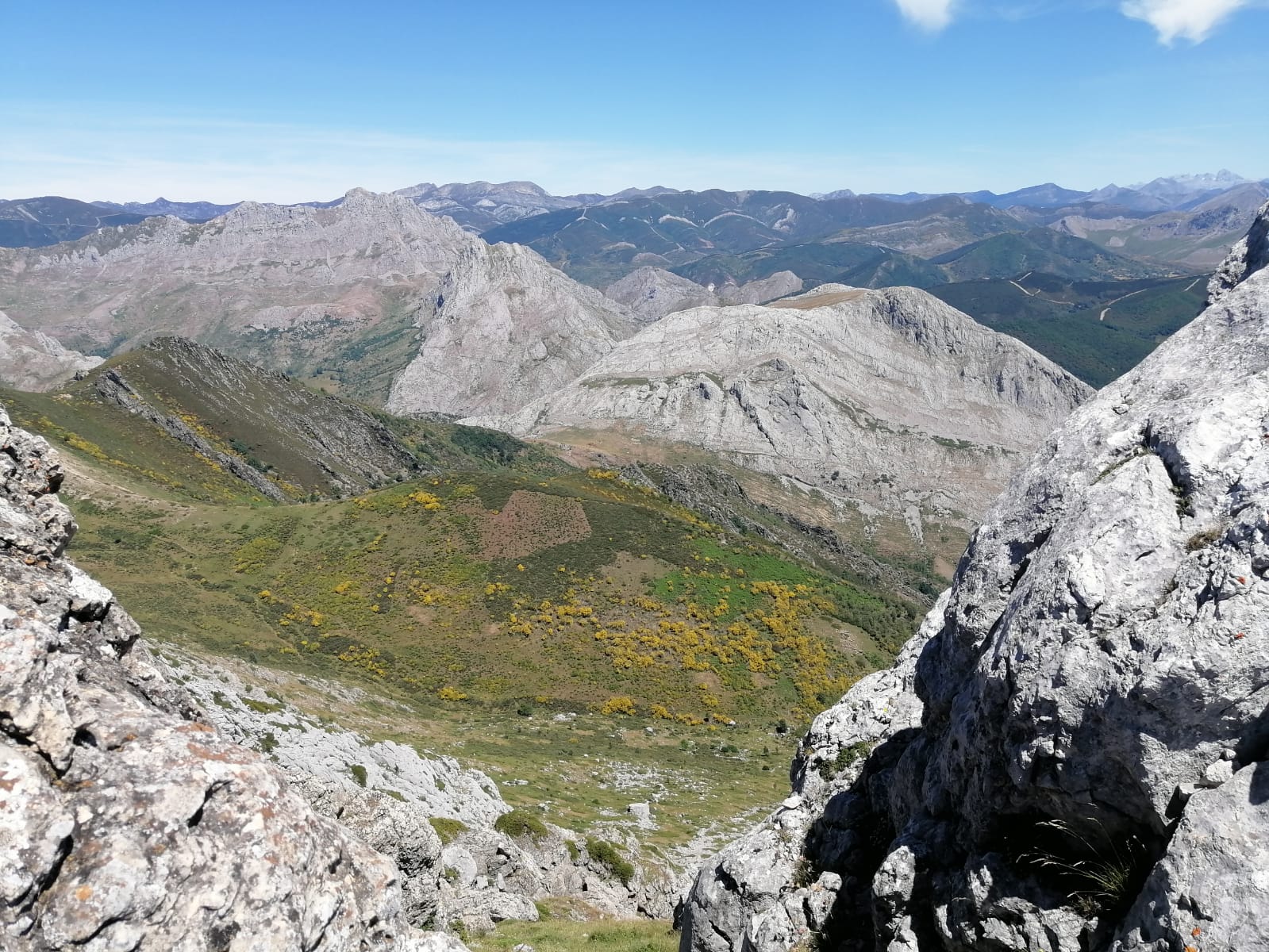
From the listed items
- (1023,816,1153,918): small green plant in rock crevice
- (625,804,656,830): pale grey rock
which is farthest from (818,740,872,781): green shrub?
(625,804,656,830): pale grey rock

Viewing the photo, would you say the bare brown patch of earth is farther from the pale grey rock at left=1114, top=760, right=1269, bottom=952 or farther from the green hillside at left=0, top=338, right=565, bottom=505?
the pale grey rock at left=1114, top=760, right=1269, bottom=952

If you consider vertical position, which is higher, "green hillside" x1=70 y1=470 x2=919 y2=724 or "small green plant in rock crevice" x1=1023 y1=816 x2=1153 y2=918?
"small green plant in rock crevice" x1=1023 y1=816 x2=1153 y2=918

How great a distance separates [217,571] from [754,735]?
5352 centimetres

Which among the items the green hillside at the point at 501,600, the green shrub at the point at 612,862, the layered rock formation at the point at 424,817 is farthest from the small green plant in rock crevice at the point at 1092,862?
the green hillside at the point at 501,600

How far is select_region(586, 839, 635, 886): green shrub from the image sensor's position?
116 feet

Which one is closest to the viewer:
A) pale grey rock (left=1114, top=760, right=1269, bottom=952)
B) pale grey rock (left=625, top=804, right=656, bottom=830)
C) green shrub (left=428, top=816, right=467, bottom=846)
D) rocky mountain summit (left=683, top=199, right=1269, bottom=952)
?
pale grey rock (left=1114, top=760, right=1269, bottom=952)

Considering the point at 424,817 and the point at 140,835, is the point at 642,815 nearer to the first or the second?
the point at 424,817

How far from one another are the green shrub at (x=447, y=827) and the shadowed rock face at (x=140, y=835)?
21.2m

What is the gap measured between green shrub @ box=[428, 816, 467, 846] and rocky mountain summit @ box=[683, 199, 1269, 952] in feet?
54.7

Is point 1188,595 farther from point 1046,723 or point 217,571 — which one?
point 217,571

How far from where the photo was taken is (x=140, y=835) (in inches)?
349

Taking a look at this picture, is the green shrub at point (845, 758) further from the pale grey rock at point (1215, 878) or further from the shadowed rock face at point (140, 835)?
the shadowed rock face at point (140, 835)

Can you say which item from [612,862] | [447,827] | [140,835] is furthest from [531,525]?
[140,835]

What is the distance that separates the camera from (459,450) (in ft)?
636
